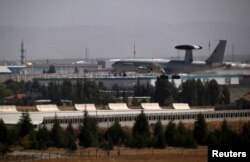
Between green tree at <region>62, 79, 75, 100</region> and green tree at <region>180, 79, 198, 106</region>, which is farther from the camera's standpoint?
green tree at <region>62, 79, 75, 100</region>

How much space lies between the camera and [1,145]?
6475 centimetres

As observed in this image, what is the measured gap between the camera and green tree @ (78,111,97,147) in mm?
72375

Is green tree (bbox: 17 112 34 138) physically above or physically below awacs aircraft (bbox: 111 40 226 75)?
below

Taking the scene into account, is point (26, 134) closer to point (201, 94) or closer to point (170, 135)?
point (170, 135)

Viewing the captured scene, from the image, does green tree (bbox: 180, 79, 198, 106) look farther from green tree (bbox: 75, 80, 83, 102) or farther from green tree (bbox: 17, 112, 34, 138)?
green tree (bbox: 17, 112, 34, 138)

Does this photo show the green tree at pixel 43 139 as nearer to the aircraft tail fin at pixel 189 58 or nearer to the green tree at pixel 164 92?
the green tree at pixel 164 92

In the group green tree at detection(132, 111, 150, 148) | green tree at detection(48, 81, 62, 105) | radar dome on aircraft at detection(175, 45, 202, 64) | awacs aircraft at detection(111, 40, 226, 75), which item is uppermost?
radar dome on aircraft at detection(175, 45, 202, 64)

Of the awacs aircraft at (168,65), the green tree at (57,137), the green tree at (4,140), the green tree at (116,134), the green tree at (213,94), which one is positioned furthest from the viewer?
the awacs aircraft at (168,65)

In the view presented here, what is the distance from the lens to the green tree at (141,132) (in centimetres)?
7191

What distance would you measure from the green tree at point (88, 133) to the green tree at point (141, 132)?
2839 mm

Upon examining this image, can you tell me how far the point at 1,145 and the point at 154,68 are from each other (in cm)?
6398

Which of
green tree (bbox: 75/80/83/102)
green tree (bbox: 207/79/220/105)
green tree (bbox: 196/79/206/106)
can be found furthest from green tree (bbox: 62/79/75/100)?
green tree (bbox: 207/79/220/105)

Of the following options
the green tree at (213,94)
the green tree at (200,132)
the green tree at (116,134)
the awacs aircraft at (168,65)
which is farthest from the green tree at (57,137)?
the awacs aircraft at (168,65)

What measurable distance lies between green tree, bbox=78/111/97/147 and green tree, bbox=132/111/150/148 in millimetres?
2839
